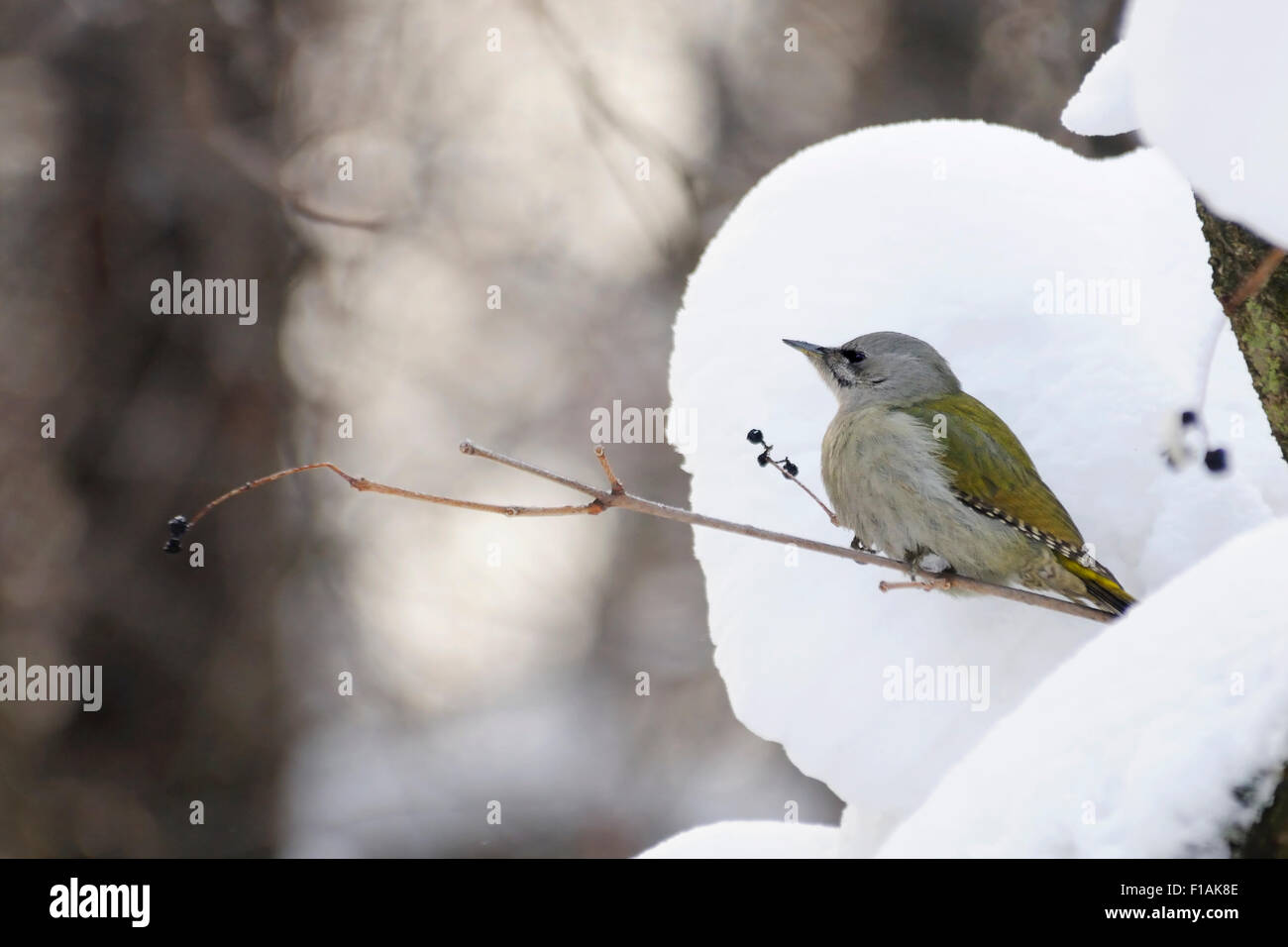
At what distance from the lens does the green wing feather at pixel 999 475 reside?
274 centimetres

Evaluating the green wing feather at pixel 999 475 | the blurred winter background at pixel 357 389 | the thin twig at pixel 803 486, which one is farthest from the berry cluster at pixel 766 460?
the blurred winter background at pixel 357 389

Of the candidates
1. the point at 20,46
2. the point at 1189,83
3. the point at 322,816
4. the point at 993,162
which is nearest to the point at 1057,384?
the point at 993,162

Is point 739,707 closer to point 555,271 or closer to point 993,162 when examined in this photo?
point 993,162

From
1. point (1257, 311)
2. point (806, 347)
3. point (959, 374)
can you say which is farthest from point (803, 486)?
point (1257, 311)

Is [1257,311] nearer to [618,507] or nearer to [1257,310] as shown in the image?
[1257,310]

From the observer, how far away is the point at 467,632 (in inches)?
310

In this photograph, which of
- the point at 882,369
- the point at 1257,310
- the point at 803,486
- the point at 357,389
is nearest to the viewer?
the point at 1257,310

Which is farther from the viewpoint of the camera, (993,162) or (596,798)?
(596,798)

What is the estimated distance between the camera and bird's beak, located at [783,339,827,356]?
2.98 metres

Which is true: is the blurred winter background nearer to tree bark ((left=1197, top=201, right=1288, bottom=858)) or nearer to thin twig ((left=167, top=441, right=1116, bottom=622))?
thin twig ((left=167, top=441, right=1116, bottom=622))

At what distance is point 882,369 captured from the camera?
122 inches

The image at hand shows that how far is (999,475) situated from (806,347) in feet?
1.92
